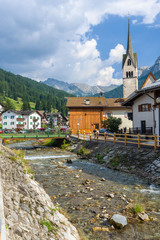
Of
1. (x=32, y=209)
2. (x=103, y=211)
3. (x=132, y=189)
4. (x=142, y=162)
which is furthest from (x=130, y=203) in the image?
(x=142, y=162)

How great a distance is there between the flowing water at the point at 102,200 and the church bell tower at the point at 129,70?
53110 millimetres

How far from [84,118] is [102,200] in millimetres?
31403

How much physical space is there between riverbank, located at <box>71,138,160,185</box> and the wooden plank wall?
60.0 feet

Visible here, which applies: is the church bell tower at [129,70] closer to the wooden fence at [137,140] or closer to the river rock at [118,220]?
the wooden fence at [137,140]

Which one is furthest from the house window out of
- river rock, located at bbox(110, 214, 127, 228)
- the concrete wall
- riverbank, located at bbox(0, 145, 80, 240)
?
riverbank, located at bbox(0, 145, 80, 240)

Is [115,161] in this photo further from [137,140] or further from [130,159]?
[137,140]

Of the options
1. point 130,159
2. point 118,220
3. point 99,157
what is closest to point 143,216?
point 118,220

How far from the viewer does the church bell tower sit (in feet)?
204

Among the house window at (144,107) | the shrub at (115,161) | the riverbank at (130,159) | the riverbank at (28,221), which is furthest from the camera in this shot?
the house window at (144,107)

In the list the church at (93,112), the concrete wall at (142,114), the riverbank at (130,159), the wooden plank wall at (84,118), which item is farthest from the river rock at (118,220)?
the wooden plank wall at (84,118)

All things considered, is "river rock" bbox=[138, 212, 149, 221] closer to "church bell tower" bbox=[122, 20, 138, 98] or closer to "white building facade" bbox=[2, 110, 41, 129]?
"church bell tower" bbox=[122, 20, 138, 98]

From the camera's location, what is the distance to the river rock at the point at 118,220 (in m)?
6.22

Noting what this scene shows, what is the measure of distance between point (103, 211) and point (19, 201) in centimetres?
380

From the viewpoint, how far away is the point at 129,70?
211ft
